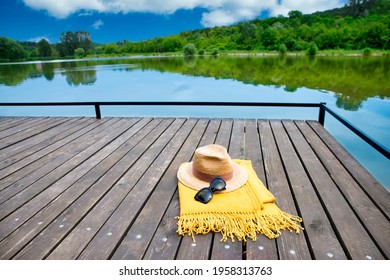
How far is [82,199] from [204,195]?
40.5 inches

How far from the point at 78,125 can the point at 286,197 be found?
374cm

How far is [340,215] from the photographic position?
6.37 feet

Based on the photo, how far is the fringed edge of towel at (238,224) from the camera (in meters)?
1.73

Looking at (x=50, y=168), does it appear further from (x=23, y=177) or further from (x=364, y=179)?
(x=364, y=179)

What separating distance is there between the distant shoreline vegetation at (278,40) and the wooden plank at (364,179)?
33691mm

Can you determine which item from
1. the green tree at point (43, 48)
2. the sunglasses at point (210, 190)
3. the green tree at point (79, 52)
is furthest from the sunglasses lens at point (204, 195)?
the green tree at point (79, 52)

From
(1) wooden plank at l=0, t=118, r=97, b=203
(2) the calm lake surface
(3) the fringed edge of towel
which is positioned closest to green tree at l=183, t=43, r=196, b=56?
(2) the calm lake surface

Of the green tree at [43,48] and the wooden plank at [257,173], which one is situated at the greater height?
the green tree at [43,48]

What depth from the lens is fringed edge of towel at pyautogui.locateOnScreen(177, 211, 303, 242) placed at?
5.68 ft

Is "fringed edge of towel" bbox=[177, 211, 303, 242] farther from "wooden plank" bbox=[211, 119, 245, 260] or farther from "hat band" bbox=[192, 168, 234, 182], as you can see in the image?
"hat band" bbox=[192, 168, 234, 182]

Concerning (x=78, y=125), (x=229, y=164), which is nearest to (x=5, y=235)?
(x=229, y=164)

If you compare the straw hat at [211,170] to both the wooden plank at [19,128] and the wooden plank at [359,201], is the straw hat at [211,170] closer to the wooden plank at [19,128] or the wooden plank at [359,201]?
the wooden plank at [359,201]
